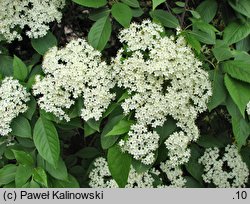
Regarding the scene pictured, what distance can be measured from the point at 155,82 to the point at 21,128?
2.23 feet

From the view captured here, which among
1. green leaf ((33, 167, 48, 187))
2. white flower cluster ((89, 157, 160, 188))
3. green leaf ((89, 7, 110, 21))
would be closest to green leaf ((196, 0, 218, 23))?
green leaf ((89, 7, 110, 21))

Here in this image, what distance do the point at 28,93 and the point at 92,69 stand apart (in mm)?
340

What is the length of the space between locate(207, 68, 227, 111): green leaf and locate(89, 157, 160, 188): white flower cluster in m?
0.59

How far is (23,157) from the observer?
217 cm

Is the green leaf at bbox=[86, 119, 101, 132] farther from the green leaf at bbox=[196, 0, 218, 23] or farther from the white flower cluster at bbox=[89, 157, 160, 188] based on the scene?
the green leaf at bbox=[196, 0, 218, 23]

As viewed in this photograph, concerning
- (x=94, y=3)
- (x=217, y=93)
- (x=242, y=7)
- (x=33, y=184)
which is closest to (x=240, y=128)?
(x=217, y=93)

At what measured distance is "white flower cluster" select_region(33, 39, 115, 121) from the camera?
82.0 inches

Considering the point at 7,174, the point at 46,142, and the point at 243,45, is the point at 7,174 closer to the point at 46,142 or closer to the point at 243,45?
the point at 46,142

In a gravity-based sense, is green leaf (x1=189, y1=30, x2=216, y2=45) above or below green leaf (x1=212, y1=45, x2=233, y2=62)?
above

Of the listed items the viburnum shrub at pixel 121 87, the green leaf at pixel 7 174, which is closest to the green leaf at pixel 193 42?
the viburnum shrub at pixel 121 87

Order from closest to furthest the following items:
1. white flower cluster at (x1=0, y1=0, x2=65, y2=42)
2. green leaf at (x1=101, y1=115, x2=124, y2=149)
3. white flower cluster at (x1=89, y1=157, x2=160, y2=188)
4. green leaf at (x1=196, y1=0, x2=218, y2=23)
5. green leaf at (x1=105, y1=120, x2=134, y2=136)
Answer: green leaf at (x1=105, y1=120, x2=134, y2=136) → green leaf at (x1=101, y1=115, x2=124, y2=149) → white flower cluster at (x1=0, y1=0, x2=65, y2=42) → green leaf at (x1=196, y1=0, x2=218, y2=23) → white flower cluster at (x1=89, y1=157, x2=160, y2=188)

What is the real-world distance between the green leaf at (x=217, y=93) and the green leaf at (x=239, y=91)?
0.06 metres

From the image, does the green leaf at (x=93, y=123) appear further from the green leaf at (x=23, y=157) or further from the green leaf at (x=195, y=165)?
the green leaf at (x=195, y=165)

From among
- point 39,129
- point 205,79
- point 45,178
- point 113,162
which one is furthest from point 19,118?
point 205,79
